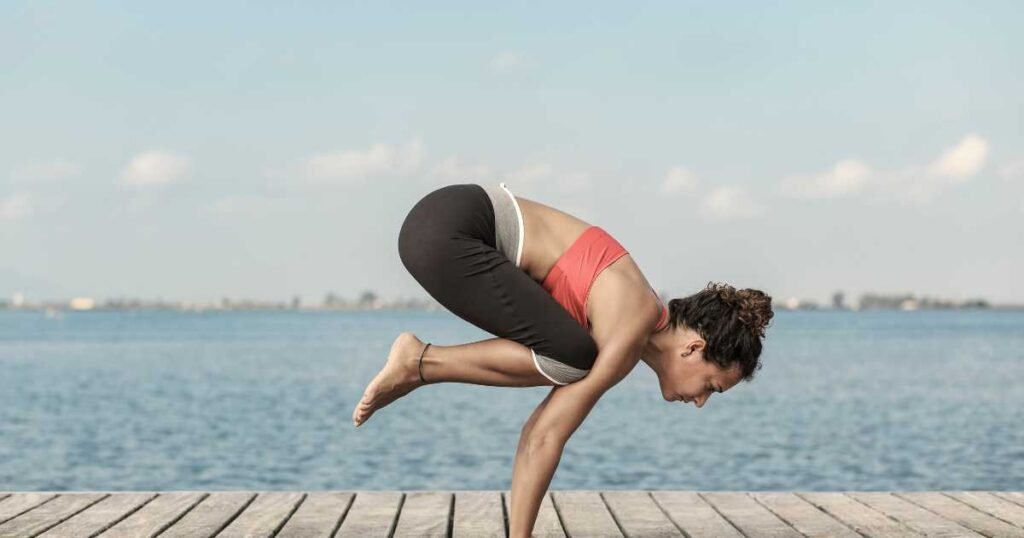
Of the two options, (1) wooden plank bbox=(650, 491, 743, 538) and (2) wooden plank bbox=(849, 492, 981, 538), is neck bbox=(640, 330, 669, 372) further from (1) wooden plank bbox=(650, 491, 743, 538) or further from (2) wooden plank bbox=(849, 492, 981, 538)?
(2) wooden plank bbox=(849, 492, 981, 538)

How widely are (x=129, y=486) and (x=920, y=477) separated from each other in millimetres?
10118

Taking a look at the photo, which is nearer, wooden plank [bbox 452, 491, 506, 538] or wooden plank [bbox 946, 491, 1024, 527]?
wooden plank [bbox 452, 491, 506, 538]

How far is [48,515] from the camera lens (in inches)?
167

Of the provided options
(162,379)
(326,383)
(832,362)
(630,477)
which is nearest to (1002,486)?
(630,477)

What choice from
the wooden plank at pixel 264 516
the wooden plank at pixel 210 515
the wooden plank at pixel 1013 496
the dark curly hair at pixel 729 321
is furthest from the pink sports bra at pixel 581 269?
the wooden plank at pixel 1013 496

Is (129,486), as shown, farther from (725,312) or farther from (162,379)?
(162,379)

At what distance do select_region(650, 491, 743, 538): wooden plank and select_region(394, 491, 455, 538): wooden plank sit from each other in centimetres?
78

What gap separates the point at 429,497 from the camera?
4598mm

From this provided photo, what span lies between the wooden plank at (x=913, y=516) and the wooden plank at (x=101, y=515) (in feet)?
8.81

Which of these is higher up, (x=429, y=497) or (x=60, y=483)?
(x=429, y=497)

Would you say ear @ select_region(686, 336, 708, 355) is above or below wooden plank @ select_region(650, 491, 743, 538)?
above

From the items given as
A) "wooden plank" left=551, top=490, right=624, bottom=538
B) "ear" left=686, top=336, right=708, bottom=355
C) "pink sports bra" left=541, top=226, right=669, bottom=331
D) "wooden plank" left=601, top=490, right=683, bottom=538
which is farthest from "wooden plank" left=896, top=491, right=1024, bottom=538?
"pink sports bra" left=541, top=226, right=669, bottom=331

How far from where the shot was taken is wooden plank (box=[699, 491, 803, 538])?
397 centimetres

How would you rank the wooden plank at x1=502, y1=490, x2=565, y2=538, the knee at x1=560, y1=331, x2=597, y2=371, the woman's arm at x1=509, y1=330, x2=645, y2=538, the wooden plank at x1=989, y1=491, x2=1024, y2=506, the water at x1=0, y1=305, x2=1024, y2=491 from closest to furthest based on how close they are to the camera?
the knee at x1=560, y1=331, x2=597, y2=371 → the woman's arm at x1=509, y1=330, x2=645, y2=538 → the wooden plank at x1=502, y1=490, x2=565, y2=538 → the wooden plank at x1=989, y1=491, x2=1024, y2=506 → the water at x1=0, y1=305, x2=1024, y2=491
